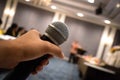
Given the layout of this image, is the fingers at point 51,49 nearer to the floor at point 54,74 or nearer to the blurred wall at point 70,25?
the floor at point 54,74

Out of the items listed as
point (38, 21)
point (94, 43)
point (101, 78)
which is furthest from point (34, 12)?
point (101, 78)

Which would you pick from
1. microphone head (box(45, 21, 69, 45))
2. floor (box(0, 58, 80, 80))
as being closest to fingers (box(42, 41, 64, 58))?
microphone head (box(45, 21, 69, 45))

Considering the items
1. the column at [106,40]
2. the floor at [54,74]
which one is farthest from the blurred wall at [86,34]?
the floor at [54,74]

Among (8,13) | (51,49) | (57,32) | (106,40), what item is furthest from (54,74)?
(8,13)

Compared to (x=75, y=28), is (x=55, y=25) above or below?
above

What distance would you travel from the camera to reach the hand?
0.47 metres

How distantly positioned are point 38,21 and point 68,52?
264cm

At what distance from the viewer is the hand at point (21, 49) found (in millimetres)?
469

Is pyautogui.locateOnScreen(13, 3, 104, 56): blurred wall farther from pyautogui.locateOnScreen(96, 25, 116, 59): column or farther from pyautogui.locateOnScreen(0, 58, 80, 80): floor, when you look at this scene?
pyautogui.locateOnScreen(0, 58, 80, 80): floor

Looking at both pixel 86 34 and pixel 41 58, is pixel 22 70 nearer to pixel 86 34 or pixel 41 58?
pixel 41 58

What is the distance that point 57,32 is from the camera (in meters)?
0.73

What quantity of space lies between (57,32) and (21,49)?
25cm

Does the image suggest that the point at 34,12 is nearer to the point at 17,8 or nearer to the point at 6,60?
the point at 17,8

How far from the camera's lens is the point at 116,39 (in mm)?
13312
